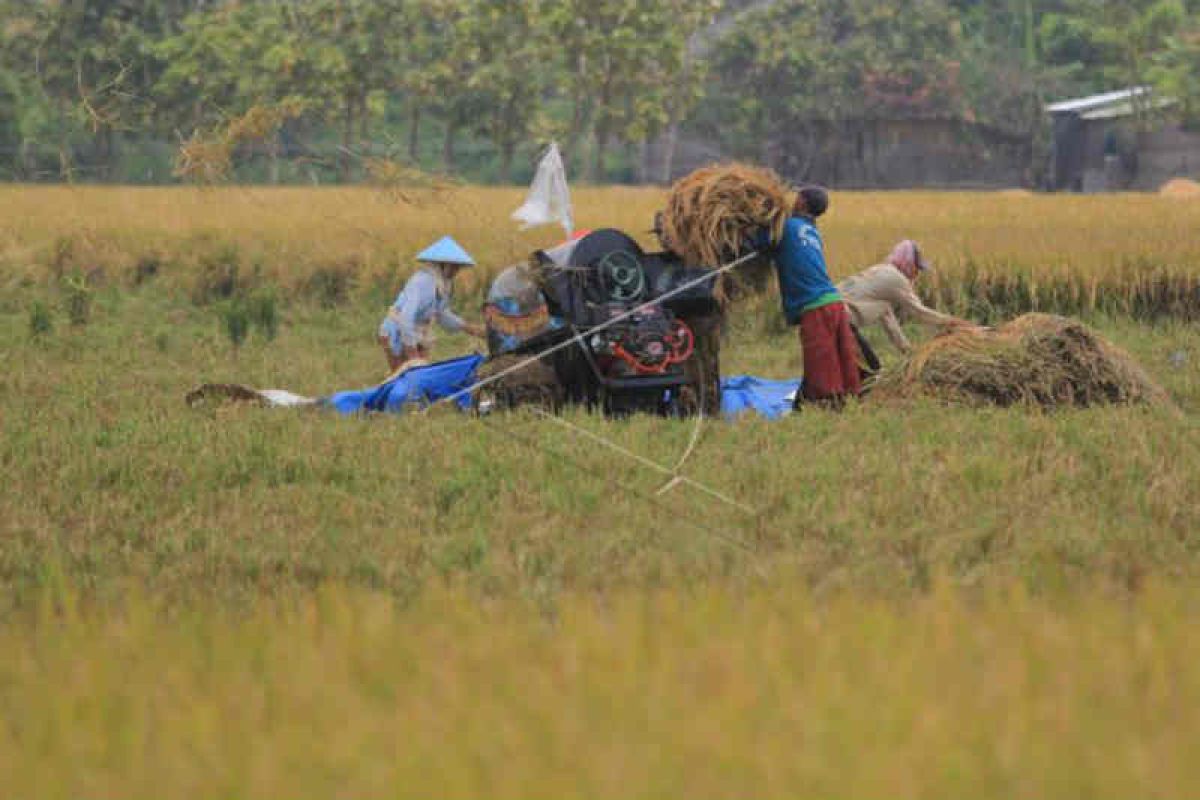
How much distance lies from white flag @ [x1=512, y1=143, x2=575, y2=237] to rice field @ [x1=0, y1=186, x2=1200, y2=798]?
0.22 meters

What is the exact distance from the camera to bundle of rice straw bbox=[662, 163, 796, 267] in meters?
8.63

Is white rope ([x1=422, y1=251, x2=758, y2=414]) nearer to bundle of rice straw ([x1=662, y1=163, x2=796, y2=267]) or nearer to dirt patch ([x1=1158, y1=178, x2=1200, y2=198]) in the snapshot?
bundle of rice straw ([x1=662, y1=163, x2=796, y2=267])

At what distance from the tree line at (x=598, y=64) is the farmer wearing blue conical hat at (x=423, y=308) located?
20713mm

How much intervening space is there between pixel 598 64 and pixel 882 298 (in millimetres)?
26637

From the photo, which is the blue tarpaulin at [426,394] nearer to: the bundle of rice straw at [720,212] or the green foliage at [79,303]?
the bundle of rice straw at [720,212]

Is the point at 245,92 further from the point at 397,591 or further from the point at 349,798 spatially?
the point at 349,798

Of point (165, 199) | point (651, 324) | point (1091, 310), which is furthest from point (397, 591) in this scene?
point (165, 199)

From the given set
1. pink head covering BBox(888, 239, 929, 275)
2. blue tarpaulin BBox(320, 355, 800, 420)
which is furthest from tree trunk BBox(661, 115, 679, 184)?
blue tarpaulin BBox(320, 355, 800, 420)

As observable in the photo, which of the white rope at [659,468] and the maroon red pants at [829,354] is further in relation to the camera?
the maroon red pants at [829,354]

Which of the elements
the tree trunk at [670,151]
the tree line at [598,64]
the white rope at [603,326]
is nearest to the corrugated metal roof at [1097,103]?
the tree line at [598,64]

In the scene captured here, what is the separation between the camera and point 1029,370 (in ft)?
28.8

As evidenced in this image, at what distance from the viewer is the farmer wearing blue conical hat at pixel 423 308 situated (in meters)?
9.87

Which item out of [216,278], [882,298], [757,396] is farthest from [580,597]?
[216,278]

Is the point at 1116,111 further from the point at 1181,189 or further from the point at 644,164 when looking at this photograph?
the point at 644,164
